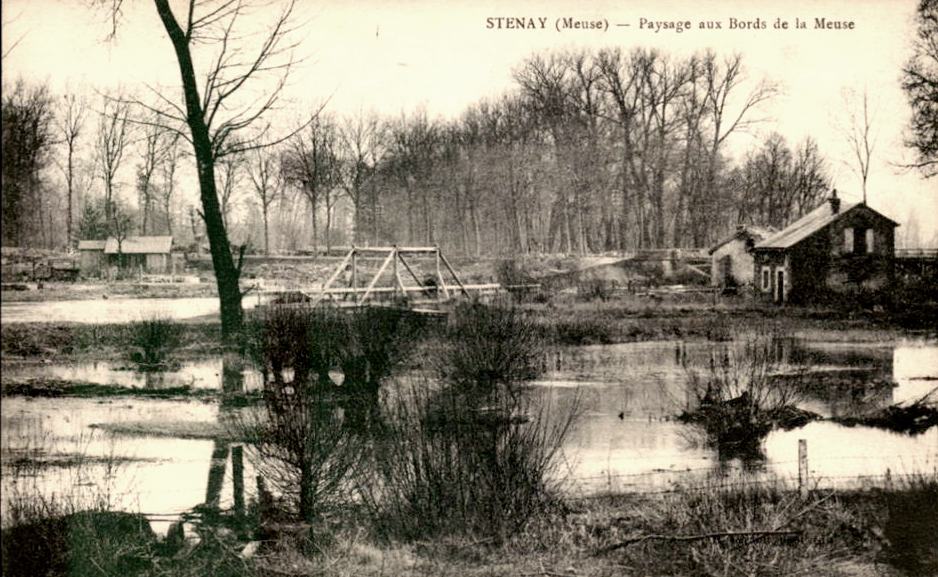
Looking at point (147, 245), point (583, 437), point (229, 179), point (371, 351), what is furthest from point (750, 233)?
point (147, 245)

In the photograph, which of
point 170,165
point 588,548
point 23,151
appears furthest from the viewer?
point 170,165

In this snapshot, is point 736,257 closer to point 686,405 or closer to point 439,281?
point 686,405

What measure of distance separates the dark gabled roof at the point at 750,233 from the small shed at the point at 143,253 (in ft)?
40.6

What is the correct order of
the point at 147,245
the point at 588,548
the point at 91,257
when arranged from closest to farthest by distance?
the point at 588,548 → the point at 91,257 → the point at 147,245

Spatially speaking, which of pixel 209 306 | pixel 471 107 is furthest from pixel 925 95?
pixel 209 306

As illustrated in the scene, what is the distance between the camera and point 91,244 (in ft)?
53.5

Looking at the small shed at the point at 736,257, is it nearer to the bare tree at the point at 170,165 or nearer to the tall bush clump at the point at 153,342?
the bare tree at the point at 170,165

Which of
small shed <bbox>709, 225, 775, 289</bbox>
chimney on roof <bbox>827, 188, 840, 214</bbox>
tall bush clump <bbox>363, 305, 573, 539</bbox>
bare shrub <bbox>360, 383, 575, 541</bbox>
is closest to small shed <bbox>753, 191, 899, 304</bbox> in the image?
chimney on roof <bbox>827, 188, 840, 214</bbox>

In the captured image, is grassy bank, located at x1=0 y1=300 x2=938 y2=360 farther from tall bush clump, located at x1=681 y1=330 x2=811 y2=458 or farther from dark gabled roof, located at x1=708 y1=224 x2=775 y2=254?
tall bush clump, located at x1=681 y1=330 x2=811 y2=458

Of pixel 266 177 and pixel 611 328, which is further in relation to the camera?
pixel 611 328

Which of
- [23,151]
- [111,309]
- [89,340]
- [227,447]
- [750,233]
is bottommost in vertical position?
[227,447]

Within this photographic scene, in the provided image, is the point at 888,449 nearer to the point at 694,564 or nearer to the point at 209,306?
the point at 694,564

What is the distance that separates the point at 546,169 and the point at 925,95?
526 centimetres

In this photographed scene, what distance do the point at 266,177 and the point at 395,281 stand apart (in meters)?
2.38
